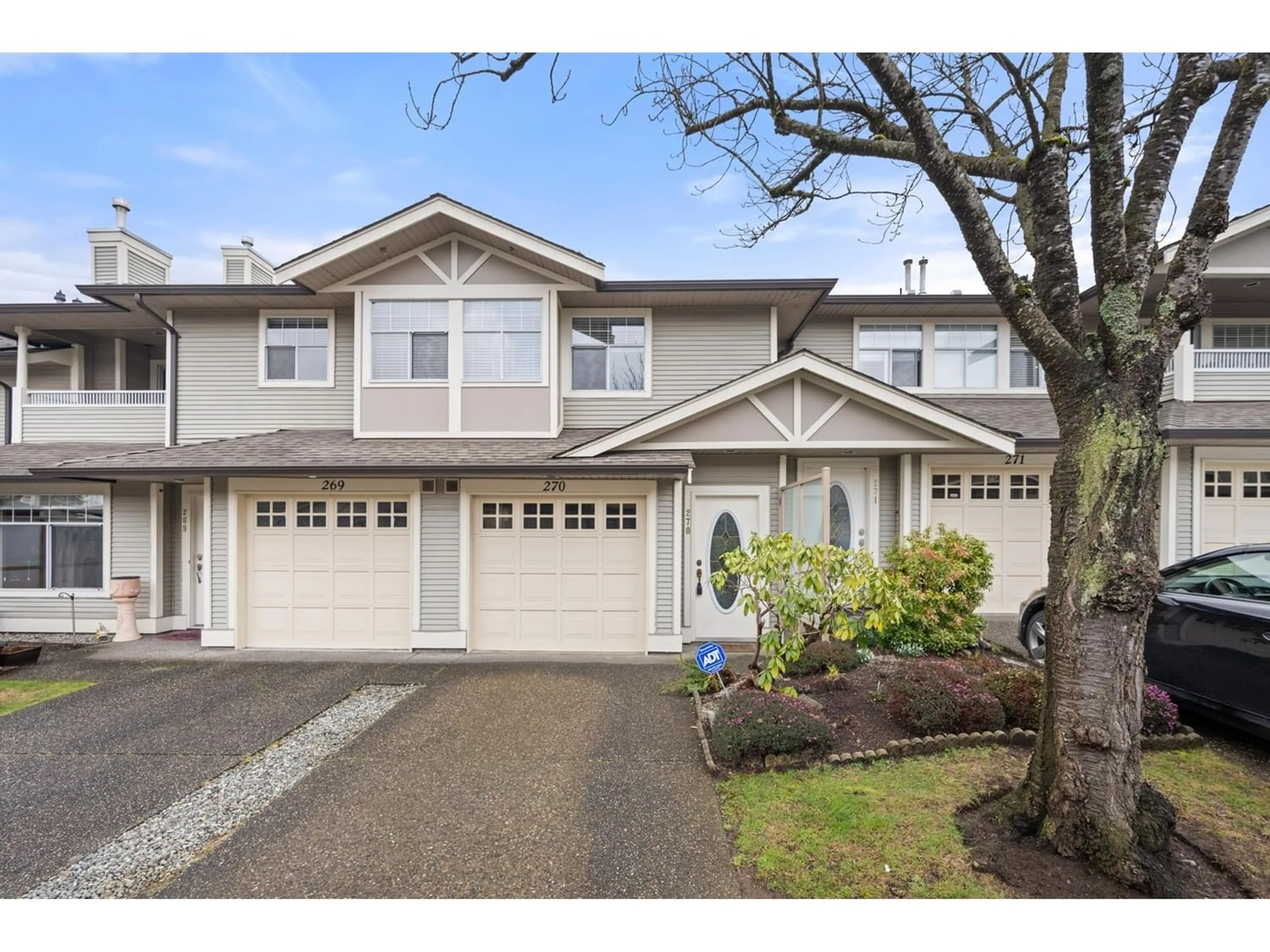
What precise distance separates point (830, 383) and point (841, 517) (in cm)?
227

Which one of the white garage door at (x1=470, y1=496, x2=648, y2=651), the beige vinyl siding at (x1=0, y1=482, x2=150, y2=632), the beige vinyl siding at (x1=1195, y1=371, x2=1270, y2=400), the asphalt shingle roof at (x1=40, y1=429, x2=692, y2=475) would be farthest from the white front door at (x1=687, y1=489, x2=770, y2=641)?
the beige vinyl siding at (x1=0, y1=482, x2=150, y2=632)

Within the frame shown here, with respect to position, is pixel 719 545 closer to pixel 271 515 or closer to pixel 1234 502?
pixel 271 515

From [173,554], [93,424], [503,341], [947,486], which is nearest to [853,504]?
[947,486]

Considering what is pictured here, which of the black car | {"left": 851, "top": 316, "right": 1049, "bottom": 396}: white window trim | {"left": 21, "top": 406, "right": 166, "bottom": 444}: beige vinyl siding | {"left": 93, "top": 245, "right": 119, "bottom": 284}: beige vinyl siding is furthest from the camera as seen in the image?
{"left": 93, "top": 245, "right": 119, "bottom": 284}: beige vinyl siding

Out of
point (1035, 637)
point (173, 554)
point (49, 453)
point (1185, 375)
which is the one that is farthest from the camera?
point (173, 554)

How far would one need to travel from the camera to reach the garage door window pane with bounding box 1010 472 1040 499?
893 cm

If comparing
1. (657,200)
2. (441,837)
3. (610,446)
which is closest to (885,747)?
(441,837)

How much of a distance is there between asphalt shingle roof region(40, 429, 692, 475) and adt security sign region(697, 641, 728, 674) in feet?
8.88

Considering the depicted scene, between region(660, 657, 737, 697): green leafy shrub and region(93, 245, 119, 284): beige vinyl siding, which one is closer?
region(660, 657, 737, 697): green leafy shrub

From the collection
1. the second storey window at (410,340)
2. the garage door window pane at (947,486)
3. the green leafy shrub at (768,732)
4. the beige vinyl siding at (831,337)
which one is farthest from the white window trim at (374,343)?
the garage door window pane at (947,486)

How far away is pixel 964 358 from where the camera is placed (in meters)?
10.1

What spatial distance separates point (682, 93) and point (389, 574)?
7046 millimetres

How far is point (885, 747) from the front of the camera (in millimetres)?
4441

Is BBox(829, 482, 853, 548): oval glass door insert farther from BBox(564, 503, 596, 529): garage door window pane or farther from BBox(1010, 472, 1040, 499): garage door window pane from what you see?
BBox(564, 503, 596, 529): garage door window pane
